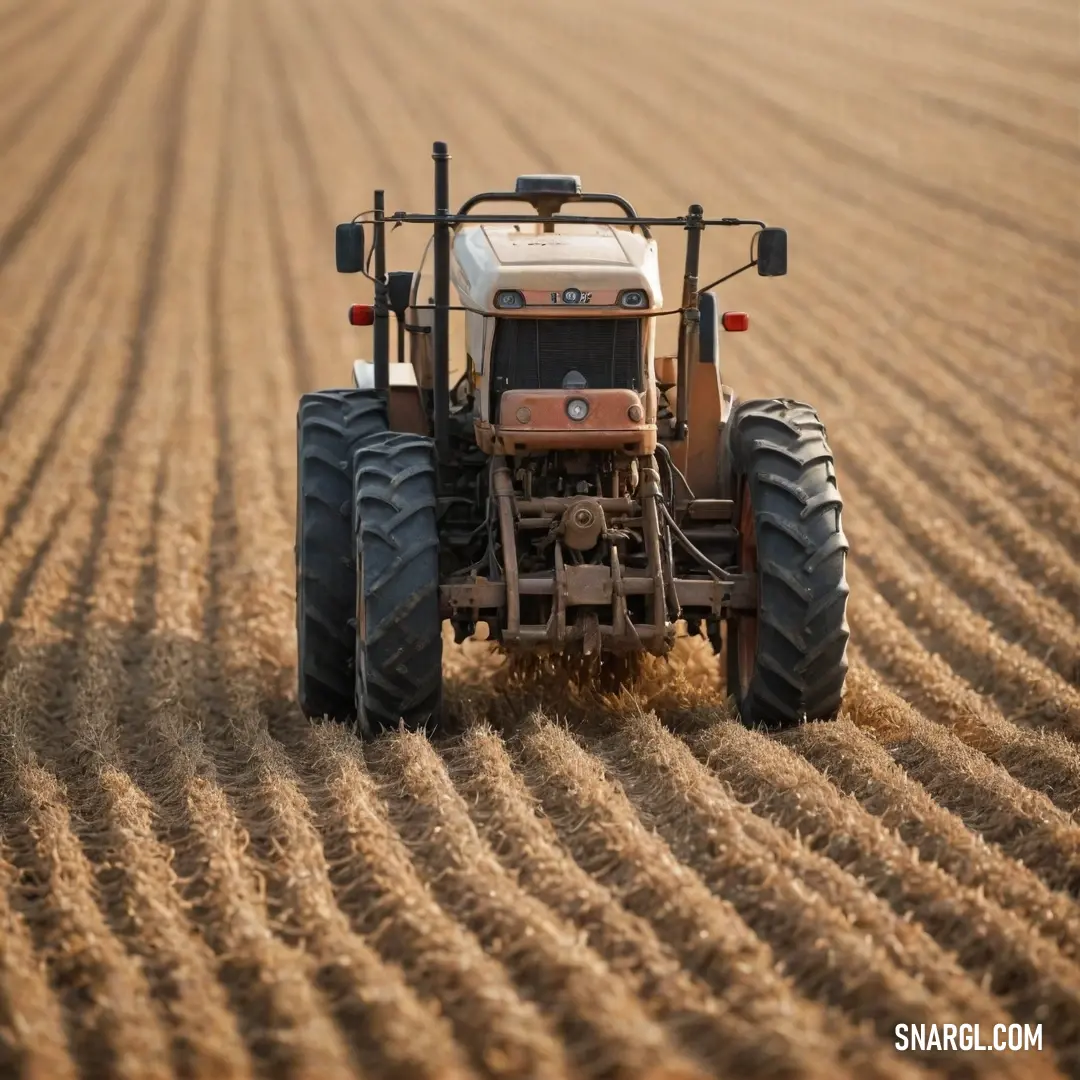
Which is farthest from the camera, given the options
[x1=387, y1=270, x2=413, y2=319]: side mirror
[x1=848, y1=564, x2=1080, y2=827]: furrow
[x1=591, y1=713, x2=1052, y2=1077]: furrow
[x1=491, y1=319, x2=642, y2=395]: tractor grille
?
[x1=387, y1=270, x2=413, y2=319]: side mirror

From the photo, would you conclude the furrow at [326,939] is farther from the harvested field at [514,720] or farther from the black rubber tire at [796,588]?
the black rubber tire at [796,588]

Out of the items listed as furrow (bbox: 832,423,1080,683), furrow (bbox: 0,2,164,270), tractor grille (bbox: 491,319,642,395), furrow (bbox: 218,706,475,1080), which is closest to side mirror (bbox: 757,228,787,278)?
tractor grille (bbox: 491,319,642,395)

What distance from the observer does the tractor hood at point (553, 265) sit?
745 centimetres

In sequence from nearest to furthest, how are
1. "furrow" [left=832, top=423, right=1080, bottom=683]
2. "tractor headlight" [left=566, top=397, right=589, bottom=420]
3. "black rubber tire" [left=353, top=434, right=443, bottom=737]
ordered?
1. "black rubber tire" [left=353, top=434, right=443, bottom=737]
2. "tractor headlight" [left=566, top=397, right=589, bottom=420]
3. "furrow" [left=832, top=423, right=1080, bottom=683]

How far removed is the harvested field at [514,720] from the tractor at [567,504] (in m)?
0.36

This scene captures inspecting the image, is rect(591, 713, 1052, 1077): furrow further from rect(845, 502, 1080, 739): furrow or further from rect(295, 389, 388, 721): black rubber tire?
rect(845, 502, 1080, 739): furrow

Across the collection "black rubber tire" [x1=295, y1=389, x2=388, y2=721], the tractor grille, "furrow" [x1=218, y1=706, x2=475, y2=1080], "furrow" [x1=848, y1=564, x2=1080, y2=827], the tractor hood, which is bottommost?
"furrow" [x1=848, y1=564, x2=1080, y2=827]

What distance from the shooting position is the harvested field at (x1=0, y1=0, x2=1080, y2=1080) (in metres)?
4.84

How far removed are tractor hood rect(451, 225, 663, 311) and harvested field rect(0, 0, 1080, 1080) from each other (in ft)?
6.26

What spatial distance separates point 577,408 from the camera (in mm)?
7379

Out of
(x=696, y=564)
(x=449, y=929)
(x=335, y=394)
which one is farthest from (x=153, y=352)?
(x=449, y=929)

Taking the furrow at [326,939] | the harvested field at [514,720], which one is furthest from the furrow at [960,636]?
the furrow at [326,939]

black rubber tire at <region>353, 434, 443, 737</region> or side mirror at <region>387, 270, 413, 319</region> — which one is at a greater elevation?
side mirror at <region>387, 270, 413, 319</region>

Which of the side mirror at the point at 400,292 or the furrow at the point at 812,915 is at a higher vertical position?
the side mirror at the point at 400,292
